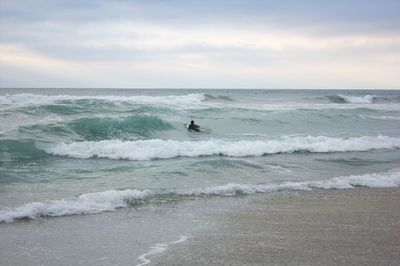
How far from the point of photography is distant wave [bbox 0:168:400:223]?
22.3ft

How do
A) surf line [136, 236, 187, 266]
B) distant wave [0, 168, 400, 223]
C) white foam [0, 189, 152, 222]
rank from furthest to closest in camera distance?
distant wave [0, 168, 400, 223] < white foam [0, 189, 152, 222] < surf line [136, 236, 187, 266]

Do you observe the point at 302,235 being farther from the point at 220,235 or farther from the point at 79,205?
the point at 79,205

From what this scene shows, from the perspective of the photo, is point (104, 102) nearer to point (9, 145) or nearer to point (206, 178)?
point (9, 145)

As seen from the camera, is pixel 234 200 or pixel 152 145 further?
pixel 152 145

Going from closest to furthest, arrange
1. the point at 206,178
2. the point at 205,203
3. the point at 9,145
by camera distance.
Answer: the point at 205,203, the point at 206,178, the point at 9,145

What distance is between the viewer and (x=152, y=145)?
14391 millimetres

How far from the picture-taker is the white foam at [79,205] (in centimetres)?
665

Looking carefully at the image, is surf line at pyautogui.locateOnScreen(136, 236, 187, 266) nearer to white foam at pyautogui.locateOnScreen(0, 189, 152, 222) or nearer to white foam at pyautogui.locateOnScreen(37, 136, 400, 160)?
white foam at pyautogui.locateOnScreen(0, 189, 152, 222)

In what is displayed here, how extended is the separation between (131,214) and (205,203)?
1.40 metres

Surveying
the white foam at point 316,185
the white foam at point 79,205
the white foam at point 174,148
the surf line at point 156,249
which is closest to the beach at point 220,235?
the surf line at point 156,249

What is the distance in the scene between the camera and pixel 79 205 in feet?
23.4

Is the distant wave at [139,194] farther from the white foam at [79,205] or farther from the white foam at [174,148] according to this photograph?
the white foam at [174,148]

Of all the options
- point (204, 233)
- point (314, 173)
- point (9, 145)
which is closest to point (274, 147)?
point (314, 173)

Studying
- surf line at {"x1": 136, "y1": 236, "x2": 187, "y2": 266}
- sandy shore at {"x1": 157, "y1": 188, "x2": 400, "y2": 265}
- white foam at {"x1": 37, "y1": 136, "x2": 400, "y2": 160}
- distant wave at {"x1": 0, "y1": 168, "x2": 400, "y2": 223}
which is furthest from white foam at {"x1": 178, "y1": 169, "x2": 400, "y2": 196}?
white foam at {"x1": 37, "y1": 136, "x2": 400, "y2": 160}
